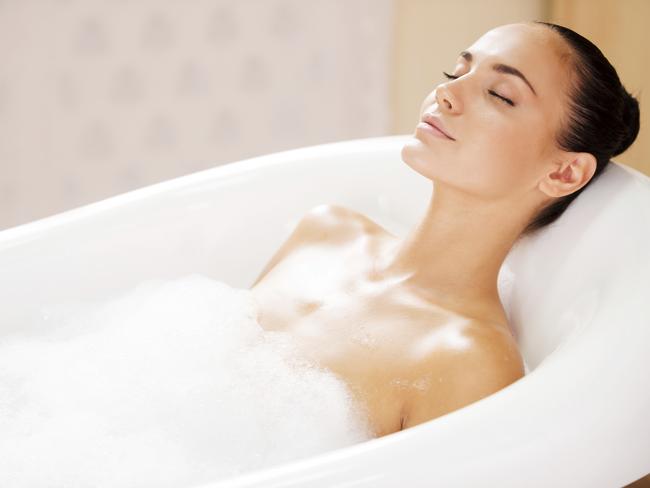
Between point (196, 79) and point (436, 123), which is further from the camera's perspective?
point (196, 79)

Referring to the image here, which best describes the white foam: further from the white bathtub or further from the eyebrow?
the eyebrow

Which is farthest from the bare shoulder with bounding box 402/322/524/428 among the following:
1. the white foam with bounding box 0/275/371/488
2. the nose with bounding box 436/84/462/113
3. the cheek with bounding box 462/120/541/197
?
the nose with bounding box 436/84/462/113

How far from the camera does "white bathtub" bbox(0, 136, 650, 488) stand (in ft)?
3.12

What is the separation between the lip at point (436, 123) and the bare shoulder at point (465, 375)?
300 millimetres

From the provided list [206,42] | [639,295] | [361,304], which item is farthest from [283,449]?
[206,42]

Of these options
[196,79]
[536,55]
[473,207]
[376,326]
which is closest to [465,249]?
[473,207]

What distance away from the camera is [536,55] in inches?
53.3

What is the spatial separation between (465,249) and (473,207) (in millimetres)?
68

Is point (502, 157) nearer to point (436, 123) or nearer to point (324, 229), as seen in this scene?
point (436, 123)

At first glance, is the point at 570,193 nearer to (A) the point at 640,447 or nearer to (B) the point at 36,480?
(A) the point at 640,447

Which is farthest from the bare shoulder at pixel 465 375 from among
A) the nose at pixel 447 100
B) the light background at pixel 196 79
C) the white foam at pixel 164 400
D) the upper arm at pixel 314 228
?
the light background at pixel 196 79

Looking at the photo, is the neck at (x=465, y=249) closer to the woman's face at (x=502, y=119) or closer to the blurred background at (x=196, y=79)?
the woman's face at (x=502, y=119)

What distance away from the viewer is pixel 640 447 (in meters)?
1.03

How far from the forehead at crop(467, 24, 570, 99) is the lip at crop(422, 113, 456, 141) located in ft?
0.36
